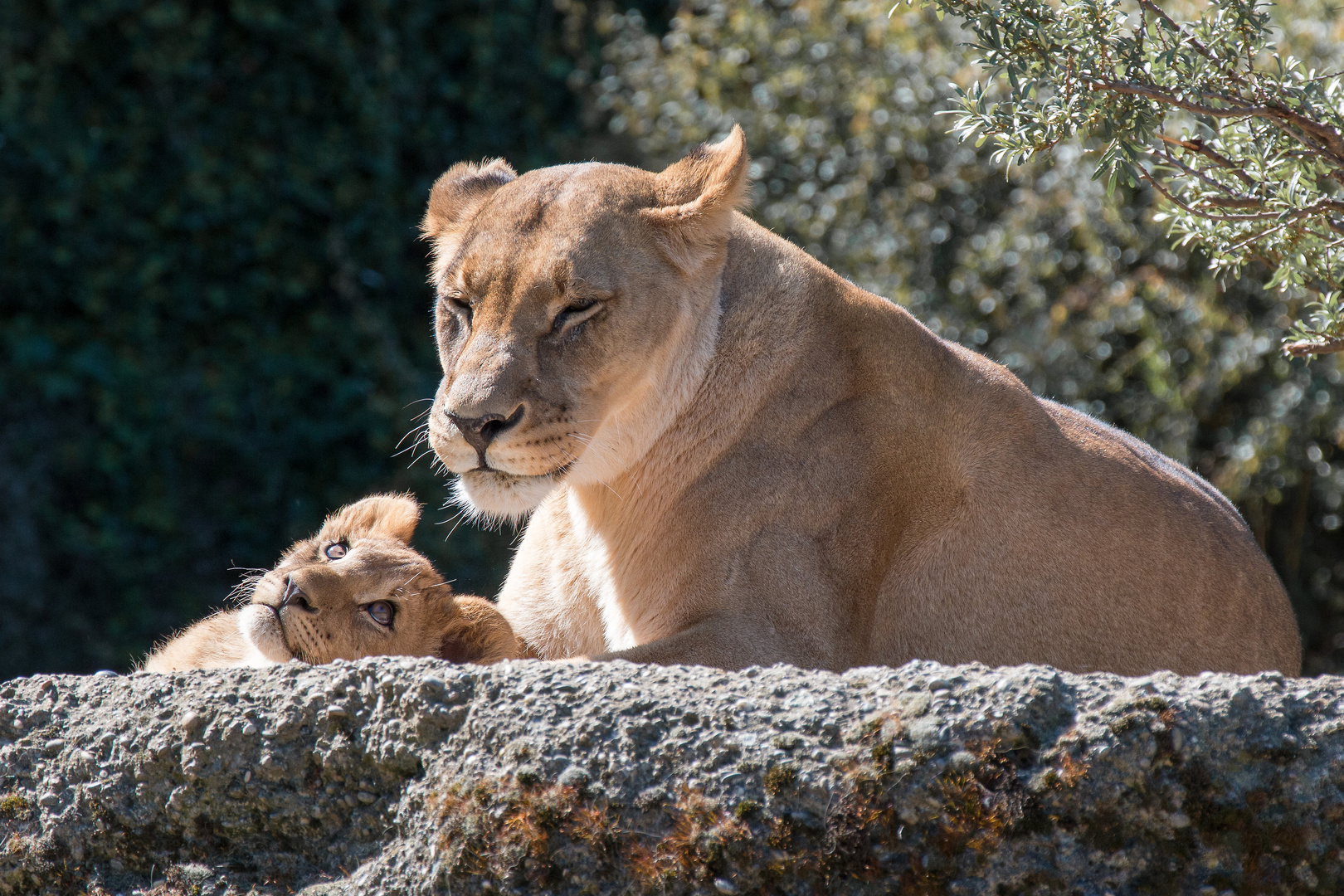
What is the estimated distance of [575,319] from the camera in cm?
348

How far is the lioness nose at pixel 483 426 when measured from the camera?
10.9 ft

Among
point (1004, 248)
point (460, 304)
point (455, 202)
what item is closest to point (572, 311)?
point (460, 304)

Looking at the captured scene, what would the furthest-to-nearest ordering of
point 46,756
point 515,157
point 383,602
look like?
point 515,157 → point 383,602 → point 46,756

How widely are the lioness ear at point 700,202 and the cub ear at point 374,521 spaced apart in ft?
4.20

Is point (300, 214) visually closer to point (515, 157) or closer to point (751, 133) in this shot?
point (515, 157)

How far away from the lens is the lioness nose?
10.9 ft

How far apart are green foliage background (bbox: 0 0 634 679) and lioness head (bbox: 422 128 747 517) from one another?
15.8 feet

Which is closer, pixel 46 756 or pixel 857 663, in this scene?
pixel 46 756

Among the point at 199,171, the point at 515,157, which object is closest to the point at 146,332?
the point at 199,171

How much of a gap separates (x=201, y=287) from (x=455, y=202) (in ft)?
16.2

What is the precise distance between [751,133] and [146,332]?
12.6 ft

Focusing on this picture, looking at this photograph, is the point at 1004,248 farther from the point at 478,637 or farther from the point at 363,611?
the point at 363,611

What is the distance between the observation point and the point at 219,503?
8.57m

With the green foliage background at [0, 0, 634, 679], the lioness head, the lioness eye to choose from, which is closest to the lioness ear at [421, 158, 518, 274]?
the lioness head
